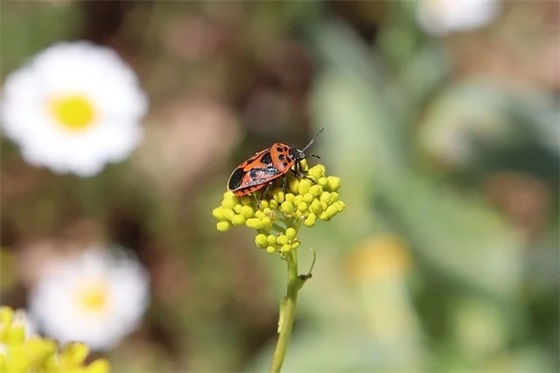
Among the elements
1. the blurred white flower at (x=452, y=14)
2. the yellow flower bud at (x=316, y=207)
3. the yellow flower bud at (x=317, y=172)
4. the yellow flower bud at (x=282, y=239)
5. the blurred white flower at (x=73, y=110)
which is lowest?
the yellow flower bud at (x=282, y=239)

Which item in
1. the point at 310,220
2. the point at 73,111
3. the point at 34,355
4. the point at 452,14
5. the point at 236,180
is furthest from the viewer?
the point at 452,14

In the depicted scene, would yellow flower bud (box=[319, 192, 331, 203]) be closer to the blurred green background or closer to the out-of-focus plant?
the out-of-focus plant

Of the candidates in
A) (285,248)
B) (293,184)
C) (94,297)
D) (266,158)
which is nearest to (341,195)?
(94,297)

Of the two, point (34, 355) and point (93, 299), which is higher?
point (93, 299)

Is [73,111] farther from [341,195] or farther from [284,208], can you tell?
[284,208]

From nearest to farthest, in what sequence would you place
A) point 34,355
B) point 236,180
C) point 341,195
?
point 34,355, point 236,180, point 341,195

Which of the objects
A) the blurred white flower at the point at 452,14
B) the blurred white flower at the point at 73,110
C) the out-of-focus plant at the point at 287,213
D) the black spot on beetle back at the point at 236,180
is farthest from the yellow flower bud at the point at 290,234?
the blurred white flower at the point at 452,14

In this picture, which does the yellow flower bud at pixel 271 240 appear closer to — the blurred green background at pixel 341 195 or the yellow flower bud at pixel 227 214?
the yellow flower bud at pixel 227 214
